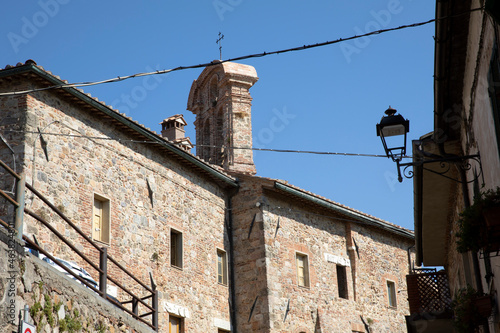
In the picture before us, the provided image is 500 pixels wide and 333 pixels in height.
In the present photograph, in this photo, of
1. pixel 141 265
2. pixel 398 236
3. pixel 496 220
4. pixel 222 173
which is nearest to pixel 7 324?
pixel 496 220

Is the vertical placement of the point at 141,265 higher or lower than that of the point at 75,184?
lower

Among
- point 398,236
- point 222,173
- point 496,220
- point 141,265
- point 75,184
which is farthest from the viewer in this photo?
point 398,236

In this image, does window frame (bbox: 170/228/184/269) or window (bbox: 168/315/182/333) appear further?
window frame (bbox: 170/228/184/269)

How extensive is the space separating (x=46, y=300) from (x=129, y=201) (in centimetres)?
907

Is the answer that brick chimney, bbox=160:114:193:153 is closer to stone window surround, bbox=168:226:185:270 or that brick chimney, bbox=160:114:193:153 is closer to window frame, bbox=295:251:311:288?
window frame, bbox=295:251:311:288

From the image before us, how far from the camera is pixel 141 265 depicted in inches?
645

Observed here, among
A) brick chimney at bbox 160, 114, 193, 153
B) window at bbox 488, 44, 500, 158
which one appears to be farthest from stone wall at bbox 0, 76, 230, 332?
window at bbox 488, 44, 500, 158

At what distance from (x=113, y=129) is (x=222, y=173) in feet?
13.6

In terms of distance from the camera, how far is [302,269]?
68.9 feet

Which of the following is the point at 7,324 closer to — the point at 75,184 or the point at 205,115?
the point at 75,184

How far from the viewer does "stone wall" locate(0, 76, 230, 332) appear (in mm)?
14211

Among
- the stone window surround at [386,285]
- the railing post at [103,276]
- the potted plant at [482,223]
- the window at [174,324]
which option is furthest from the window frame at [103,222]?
the stone window surround at [386,285]

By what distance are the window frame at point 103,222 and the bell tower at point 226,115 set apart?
9813mm

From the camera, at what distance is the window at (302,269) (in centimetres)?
2084
